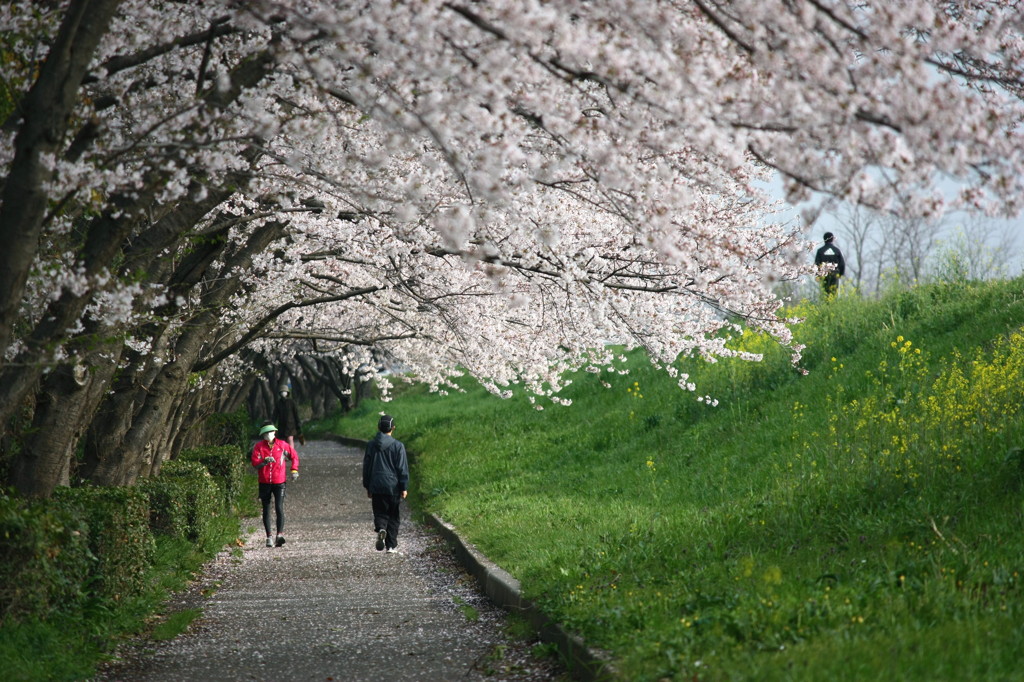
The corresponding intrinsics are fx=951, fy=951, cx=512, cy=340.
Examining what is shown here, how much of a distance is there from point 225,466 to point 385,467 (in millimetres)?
5864

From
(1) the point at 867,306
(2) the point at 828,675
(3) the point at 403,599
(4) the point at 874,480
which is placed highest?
(1) the point at 867,306

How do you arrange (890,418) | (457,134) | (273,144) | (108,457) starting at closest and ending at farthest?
(457,134)
(273,144)
(890,418)
(108,457)

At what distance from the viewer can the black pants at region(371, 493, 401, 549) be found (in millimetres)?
12148

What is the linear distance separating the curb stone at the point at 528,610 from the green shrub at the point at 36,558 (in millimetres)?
3417

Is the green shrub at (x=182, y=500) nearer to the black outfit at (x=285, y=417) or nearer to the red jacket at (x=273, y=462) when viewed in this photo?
the red jacket at (x=273, y=462)

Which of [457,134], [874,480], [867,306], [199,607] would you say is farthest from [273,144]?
[867,306]

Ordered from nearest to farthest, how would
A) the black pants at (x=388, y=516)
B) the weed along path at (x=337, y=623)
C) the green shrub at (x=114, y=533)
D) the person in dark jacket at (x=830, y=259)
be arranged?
the weed along path at (x=337, y=623), the green shrub at (x=114, y=533), the black pants at (x=388, y=516), the person in dark jacket at (x=830, y=259)

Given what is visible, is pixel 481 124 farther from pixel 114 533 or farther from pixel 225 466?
pixel 225 466

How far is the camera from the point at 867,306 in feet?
53.4

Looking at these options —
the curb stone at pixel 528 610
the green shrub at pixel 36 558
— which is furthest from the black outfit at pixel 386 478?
the green shrub at pixel 36 558

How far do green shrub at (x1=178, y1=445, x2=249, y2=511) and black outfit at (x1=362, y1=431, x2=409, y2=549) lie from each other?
4716mm

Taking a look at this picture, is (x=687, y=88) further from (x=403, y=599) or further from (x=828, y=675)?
(x=403, y=599)

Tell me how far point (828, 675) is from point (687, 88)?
2974mm

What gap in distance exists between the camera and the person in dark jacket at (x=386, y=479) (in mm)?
11977
